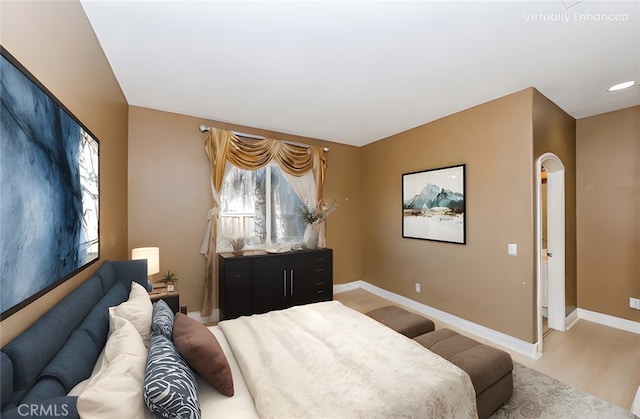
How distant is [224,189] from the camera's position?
12.2 feet

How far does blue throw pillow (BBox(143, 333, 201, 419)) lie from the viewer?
969mm

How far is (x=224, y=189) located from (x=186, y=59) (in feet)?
5.99

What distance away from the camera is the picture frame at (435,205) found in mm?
3332

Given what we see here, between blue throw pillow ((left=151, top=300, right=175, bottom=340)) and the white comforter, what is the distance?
1.43 ft

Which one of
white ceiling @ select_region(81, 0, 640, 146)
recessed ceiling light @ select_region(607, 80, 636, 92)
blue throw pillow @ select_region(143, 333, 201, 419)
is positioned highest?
white ceiling @ select_region(81, 0, 640, 146)

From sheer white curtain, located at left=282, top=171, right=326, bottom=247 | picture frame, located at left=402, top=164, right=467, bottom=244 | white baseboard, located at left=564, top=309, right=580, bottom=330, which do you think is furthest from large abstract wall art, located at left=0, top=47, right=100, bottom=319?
white baseboard, located at left=564, top=309, right=580, bottom=330

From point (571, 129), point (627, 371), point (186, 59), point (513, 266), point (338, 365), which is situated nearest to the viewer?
point (338, 365)

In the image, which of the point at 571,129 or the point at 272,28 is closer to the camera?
the point at 272,28

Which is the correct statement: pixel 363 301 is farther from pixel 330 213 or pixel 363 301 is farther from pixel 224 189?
pixel 224 189

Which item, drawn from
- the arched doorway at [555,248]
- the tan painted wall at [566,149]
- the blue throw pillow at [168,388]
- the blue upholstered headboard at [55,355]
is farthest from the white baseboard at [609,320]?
the blue upholstered headboard at [55,355]

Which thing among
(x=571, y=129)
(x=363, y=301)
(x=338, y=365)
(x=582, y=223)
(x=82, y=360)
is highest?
(x=571, y=129)

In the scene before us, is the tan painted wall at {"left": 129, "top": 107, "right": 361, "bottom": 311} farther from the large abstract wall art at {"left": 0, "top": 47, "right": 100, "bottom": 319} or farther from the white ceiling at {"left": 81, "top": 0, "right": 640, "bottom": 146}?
the large abstract wall art at {"left": 0, "top": 47, "right": 100, "bottom": 319}

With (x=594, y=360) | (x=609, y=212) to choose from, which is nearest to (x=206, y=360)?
(x=594, y=360)

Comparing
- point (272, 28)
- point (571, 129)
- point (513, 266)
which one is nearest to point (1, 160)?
point (272, 28)
